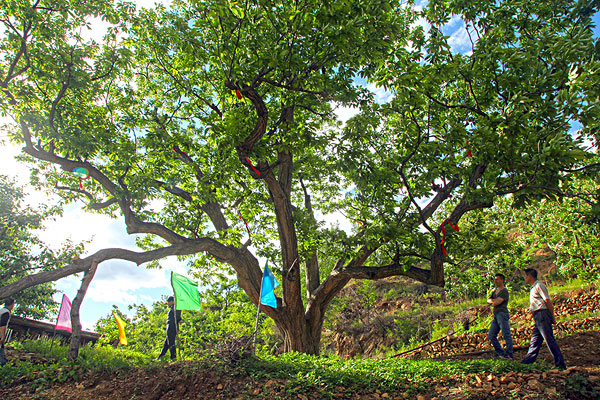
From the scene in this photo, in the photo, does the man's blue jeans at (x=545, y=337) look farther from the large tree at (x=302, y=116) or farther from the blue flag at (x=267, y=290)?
the blue flag at (x=267, y=290)

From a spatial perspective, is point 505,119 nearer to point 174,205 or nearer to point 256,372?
point 256,372

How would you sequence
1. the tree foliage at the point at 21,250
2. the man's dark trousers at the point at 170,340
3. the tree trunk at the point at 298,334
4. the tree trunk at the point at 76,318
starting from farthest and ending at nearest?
the tree foliage at the point at 21,250, the tree trunk at the point at 298,334, the man's dark trousers at the point at 170,340, the tree trunk at the point at 76,318

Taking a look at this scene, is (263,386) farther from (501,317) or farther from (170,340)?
(501,317)

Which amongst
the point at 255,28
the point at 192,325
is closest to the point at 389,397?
the point at 255,28

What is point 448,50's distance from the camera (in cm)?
650

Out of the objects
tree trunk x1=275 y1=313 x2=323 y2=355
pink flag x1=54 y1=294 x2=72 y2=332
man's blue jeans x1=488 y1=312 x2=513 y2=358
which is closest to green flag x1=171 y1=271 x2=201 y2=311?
tree trunk x1=275 y1=313 x2=323 y2=355

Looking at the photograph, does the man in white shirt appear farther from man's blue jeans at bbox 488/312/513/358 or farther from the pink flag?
the pink flag

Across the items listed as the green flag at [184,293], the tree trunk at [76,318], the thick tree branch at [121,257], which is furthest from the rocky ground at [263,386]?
the green flag at [184,293]

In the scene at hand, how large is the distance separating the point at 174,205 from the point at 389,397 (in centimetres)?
836

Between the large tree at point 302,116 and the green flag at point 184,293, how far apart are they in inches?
29.4

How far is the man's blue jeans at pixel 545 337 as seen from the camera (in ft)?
17.3

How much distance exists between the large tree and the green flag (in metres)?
0.75

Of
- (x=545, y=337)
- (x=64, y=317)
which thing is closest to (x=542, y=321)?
(x=545, y=337)

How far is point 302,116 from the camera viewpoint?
9711mm
